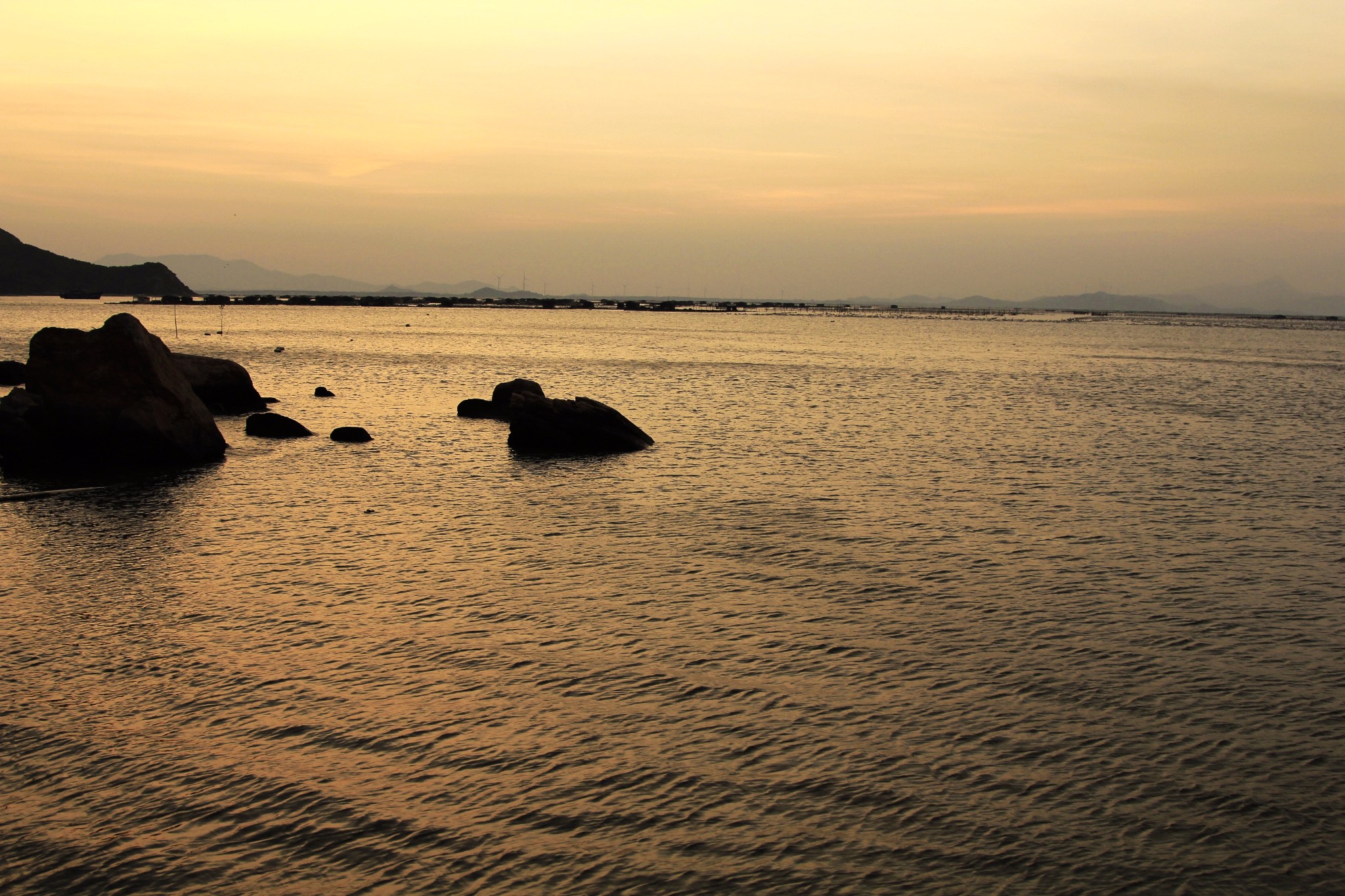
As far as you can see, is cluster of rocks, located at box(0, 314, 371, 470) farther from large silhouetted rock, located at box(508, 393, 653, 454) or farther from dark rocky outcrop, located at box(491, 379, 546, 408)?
dark rocky outcrop, located at box(491, 379, 546, 408)

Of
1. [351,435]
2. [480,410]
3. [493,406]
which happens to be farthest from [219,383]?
[493,406]

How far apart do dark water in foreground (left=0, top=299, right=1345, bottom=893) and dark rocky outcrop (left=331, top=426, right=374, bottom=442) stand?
172 inches

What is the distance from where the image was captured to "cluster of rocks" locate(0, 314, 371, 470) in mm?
27266

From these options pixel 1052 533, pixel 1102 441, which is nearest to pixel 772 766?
pixel 1052 533

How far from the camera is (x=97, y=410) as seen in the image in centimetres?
2730

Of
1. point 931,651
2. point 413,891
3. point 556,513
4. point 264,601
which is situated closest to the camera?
point 413,891

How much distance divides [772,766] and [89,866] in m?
5.91

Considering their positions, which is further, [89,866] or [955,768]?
[955,768]

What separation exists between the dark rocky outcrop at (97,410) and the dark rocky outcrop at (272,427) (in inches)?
216

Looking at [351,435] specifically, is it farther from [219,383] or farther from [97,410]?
[219,383]

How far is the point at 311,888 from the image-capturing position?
7684 mm

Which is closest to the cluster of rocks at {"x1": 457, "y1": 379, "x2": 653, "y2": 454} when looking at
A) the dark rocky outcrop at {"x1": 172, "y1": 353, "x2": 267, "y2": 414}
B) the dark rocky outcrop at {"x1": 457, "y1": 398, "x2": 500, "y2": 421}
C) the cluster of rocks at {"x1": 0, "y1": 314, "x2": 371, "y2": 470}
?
the dark rocky outcrop at {"x1": 457, "y1": 398, "x2": 500, "y2": 421}

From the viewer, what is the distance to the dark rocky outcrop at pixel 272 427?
110 feet

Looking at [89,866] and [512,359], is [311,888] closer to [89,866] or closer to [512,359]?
[89,866]
